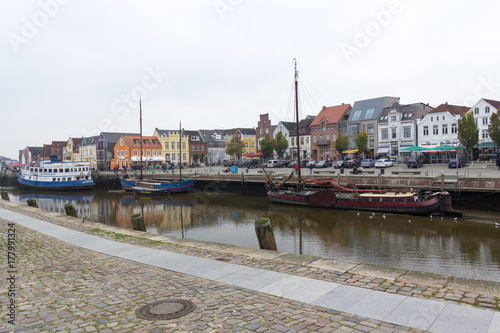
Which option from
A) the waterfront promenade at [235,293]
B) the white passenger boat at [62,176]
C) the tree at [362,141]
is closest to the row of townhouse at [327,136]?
the tree at [362,141]

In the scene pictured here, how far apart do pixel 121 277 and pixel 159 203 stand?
3177 cm

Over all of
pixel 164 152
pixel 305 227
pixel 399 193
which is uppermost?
pixel 164 152

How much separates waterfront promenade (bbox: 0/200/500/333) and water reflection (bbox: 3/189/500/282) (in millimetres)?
7600

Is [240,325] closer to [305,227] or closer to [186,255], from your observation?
[186,255]

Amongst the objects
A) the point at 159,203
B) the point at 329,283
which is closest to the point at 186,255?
the point at 329,283

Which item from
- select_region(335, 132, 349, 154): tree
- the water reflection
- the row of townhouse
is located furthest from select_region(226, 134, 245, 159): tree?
the water reflection

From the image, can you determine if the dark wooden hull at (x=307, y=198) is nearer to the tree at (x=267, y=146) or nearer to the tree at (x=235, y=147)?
the tree at (x=267, y=146)

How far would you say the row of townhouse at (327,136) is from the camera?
2149 inches

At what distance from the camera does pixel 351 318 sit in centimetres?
532

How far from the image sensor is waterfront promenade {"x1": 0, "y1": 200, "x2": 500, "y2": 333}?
206 inches

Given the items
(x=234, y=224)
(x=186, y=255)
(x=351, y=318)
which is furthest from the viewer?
(x=234, y=224)

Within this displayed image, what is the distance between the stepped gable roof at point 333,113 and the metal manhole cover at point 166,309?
6625 centimetres

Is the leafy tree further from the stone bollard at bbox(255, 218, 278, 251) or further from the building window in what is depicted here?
the stone bollard at bbox(255, 218, 278, 251)

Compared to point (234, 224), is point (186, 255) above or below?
above
